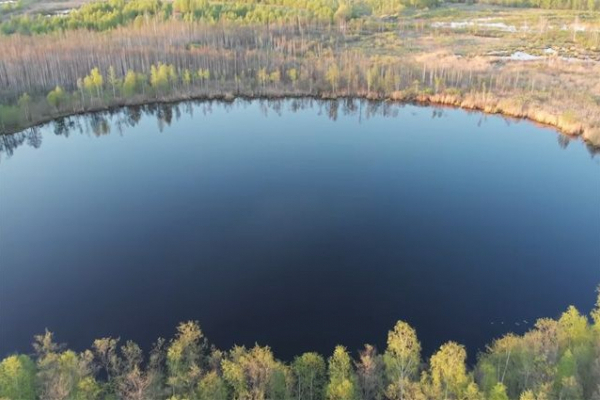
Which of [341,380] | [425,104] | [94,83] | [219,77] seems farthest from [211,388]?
[219,77]

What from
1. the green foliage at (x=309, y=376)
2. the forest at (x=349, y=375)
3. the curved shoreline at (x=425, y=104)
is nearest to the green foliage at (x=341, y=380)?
the forest at (x=349, y=375)

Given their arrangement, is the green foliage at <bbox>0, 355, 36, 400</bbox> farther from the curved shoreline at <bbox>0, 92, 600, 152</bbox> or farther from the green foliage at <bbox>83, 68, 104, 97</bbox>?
the green foliage at <bbox>83, 68, 104, 97</bbox>

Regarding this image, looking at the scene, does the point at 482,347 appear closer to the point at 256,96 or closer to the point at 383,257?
the point at 383,257

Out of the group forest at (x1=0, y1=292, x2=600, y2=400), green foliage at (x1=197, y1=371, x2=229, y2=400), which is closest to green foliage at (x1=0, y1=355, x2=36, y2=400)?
forest at (x1=0, y1=292, x2=600, y2=400)

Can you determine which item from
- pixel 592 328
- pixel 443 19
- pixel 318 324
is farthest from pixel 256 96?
pixel 443 19

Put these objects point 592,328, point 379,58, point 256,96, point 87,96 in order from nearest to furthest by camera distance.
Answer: point 592,328 → point 87,96 → point 256,96 → point 379,58

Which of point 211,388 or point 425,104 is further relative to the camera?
point 425,104

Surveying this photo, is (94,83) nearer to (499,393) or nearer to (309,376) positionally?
(309,376)
